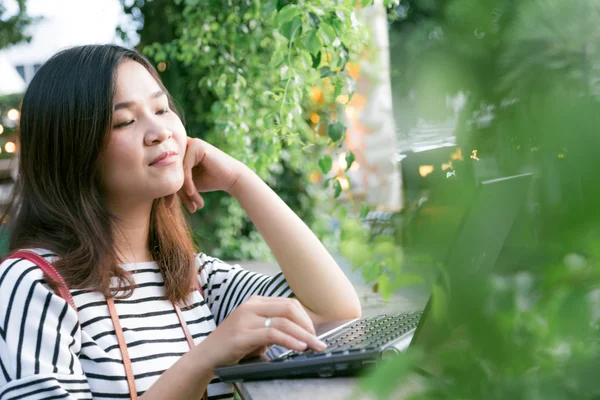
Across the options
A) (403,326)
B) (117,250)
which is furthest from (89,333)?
(403,326)

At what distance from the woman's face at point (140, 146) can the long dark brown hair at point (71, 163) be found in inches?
0.8

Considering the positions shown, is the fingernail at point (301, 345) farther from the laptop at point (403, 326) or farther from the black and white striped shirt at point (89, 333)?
the black and white striped shirt at point (89, 333)

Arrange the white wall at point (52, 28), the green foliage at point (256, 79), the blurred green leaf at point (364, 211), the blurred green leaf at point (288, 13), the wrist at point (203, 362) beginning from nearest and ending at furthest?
the blurred green leaf at point (364, 211)
the wrist at point (203, 362)
the blurred green leaf at point (288, 13)
the green foliage at point (256, 79)
the white wall at point (52, 28)

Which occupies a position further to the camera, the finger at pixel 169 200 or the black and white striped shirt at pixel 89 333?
the finger at pixel 169 200

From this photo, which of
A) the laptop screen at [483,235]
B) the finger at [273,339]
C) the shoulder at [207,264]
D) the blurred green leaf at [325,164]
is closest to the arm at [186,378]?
the finger at [273,339]

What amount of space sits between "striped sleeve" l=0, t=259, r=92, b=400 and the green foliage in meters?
1.03

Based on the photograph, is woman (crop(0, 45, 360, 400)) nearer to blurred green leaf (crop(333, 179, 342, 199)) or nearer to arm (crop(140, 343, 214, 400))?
arm (crop(140, 343, 214, 400))

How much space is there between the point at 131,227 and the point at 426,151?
1.23 metres

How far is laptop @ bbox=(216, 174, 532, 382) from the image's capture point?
0.30m

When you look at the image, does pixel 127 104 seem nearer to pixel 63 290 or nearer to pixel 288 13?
pixel 63 290

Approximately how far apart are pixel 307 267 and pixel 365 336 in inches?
15.3

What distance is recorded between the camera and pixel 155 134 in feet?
4.42

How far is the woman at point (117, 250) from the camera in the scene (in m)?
1.12

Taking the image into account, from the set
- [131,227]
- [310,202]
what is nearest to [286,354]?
[131,227]
